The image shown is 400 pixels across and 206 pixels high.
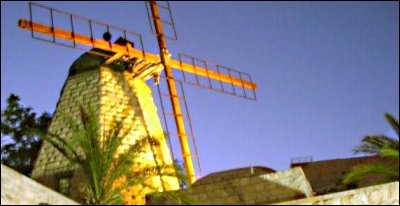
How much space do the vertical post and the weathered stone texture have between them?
8599 mm

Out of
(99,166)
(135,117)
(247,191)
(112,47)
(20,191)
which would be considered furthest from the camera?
(112,47)

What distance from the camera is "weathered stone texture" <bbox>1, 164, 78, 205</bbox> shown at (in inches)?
175

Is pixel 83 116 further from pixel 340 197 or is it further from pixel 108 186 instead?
pixel 340 197

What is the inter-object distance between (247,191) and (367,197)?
11.7 feet

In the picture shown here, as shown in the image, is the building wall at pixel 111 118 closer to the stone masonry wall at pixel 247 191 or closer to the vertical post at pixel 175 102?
the vertical post at pixel 175 102

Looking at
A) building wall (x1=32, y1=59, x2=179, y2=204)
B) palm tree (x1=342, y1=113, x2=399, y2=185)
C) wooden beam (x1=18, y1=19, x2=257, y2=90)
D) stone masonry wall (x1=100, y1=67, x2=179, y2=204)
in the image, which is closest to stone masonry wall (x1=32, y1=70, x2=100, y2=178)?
building wall (x1=32, y1=59, x2=179, y2=204)

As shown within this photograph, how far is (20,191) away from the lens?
4.55m

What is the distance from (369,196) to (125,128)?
8465 mm

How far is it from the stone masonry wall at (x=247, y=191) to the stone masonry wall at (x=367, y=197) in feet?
9.79

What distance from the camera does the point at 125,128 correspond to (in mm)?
13234

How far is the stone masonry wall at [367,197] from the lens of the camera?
18.9ft

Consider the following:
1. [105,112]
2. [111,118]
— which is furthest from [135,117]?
[105,112]

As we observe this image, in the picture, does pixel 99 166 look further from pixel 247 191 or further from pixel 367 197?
pixel 367 197

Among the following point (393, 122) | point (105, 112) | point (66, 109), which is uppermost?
point (66, 109)
